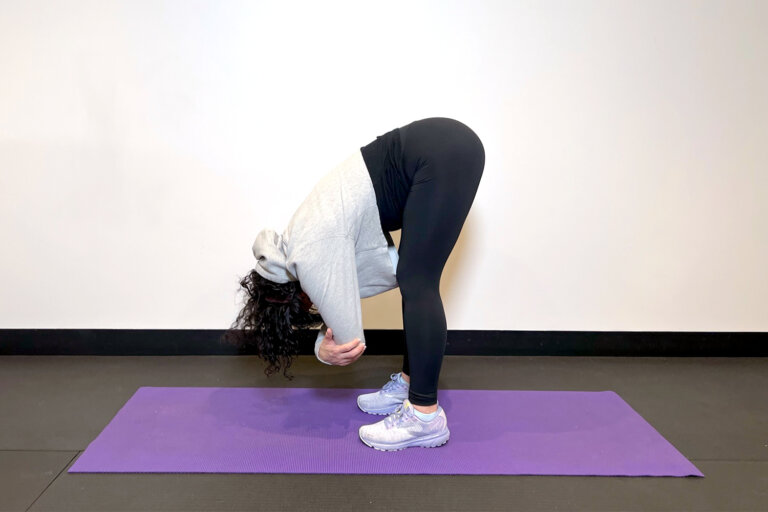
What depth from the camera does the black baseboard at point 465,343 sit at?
97.7 inches

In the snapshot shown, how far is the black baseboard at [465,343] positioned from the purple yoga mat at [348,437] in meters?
0.41

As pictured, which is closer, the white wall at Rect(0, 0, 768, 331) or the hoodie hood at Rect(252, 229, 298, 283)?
the hoodie hood at Rect(252, 229, 298, 283)

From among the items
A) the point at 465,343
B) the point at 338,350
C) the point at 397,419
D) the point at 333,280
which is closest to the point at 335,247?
the point at 333,280

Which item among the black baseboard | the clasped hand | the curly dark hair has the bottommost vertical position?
the black baseboard

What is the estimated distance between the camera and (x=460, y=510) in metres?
1.41

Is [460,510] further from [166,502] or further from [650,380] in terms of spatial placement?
[650,380]

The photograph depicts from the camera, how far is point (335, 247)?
149 centimetres

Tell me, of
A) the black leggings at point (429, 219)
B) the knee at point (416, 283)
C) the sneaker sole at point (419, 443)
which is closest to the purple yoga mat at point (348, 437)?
the sneaker sole at point (419, 443)

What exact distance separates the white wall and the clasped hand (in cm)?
90

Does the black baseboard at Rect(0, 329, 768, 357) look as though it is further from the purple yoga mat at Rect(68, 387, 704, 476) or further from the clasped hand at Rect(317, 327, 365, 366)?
the clasped hand at Rect(317, 327, 365, 366)

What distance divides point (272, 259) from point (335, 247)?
0.19 meters

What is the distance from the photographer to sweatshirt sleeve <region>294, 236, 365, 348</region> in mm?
1475

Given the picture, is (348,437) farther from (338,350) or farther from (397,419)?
(338,350)

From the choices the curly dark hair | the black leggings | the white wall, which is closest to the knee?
the black leggings
